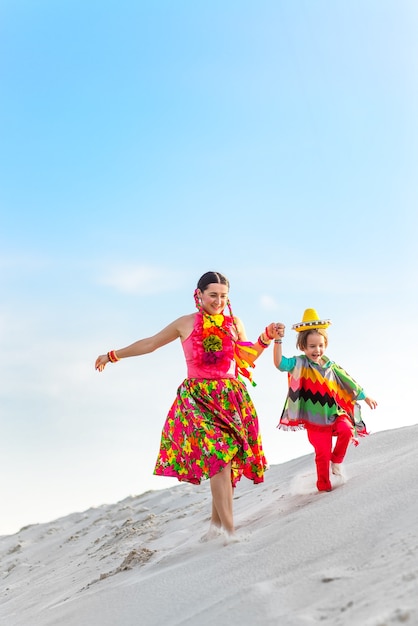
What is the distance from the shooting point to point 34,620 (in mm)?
5066

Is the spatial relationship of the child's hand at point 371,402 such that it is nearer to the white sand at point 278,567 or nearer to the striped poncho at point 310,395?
the striped poncho at point 310,395

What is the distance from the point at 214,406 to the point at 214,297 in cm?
75

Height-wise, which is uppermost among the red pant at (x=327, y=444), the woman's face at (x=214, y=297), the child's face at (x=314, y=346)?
the woman's face at (x=214, y=297)

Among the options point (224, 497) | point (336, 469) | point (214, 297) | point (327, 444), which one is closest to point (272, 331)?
point (214, 297)

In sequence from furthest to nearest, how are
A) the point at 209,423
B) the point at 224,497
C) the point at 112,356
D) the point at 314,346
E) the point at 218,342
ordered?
the point at 112,356 → the point at 314,346 → the point at 218,342 → the point at 209,423 → the point at 224,497

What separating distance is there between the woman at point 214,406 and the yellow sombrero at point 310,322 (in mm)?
229

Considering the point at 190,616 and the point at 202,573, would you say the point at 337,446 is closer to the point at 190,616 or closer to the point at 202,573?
the point at 202,573

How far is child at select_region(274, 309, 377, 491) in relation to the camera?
207 inches

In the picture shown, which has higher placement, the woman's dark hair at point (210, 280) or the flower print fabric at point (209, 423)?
the woman's dark hair at point (210, 280)

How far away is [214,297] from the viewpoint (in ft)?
17.4

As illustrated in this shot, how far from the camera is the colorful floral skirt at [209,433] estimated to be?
5055 mm

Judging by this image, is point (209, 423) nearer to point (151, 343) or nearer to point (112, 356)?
point (151, 343)

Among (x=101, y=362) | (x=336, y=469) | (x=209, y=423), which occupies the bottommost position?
(x=336, y=469)

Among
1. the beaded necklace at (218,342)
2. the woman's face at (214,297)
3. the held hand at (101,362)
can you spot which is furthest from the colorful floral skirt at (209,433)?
the held hand at (101,362)
